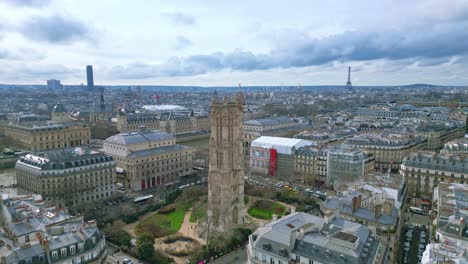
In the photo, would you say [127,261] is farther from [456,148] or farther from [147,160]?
[456,148]

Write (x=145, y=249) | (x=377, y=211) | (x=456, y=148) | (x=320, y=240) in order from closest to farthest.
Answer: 1. (x=320, y=240)
2. (x=377, y=211)
3. (x=145, y=249)
4. (x=456, y=148)

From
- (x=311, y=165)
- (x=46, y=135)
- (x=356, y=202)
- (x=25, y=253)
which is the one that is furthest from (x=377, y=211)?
(x=46, y=135)

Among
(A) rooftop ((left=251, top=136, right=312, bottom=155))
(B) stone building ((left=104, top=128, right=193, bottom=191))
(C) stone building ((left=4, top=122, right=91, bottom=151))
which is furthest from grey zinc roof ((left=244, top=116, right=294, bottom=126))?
(C) stone building ((left=4, top=122, right=91, bottom=151))

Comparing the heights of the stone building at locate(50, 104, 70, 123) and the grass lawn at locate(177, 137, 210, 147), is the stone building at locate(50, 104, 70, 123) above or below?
above

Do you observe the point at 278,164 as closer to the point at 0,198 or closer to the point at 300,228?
Result: the point at 300,228

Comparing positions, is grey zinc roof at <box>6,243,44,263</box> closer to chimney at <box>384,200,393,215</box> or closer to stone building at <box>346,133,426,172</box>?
chimney at <box>384,200,393,215</box>

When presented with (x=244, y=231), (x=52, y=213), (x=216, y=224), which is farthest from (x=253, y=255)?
(x=52, y=213)
